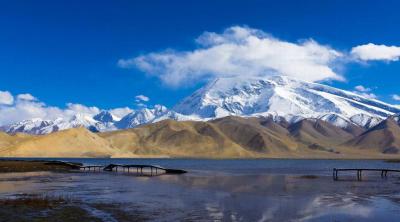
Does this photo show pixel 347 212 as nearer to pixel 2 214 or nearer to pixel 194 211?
pixel 194 211

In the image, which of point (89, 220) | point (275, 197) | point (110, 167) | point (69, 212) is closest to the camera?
point (89, 220)

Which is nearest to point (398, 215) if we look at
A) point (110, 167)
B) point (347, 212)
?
point (347, 212)

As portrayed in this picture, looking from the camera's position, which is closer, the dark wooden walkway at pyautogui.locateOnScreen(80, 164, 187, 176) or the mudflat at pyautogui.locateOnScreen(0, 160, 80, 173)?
the mudflat at pyautogui.locateOnScreen(0, 160, 80, 173)

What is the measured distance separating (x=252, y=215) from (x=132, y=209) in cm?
992

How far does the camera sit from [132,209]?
4303 centimetres

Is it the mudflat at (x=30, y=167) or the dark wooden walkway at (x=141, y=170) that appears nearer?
the mudflat at (x=30, y=167)

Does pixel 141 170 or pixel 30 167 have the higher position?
pixel 30 167

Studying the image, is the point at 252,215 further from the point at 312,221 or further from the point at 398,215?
the point at 398,215

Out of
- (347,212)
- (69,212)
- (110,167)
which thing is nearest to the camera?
(69,212)

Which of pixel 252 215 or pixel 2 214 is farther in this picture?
pixel 252 215

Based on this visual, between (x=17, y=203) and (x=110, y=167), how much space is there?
94.4 meters

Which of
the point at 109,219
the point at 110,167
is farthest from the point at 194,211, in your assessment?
the point at 110,167

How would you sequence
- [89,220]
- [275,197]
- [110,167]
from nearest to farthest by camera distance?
[89,220]
[275,197]
[110,167]

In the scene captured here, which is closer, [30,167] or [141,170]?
[141,170]
